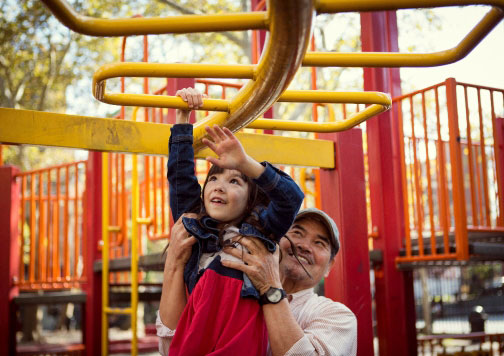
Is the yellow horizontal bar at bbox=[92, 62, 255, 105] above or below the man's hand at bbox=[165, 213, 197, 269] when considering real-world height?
above

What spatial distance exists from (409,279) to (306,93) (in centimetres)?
288

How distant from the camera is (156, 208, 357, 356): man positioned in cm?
155

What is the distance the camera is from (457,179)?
138 inches

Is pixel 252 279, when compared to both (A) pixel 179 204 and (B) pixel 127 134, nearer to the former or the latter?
(A) pixel 179 204

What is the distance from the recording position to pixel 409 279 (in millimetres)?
4035

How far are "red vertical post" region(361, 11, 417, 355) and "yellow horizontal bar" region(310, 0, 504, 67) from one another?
9.38 ft

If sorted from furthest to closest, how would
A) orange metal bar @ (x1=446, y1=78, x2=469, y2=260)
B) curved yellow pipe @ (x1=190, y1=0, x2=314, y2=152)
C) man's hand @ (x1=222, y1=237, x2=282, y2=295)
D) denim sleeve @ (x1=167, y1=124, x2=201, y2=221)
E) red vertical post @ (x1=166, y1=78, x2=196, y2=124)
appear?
orange metal bar @ (x1=446, y1=78, x2=469, y2=260) → red vertical post @ (x1=166, y1=78, x2=196, y2=124) → denim sleeve @ (x1=167, y1=124, x2=201, y2=221) → man's hand @ (x1=222, y1=237, x2=282, y2=295) → curved yellow pipe @ (x1=190, y1=0, x2=314, y2=152)

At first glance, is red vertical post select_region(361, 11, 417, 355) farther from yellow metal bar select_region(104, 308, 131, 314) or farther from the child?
the child

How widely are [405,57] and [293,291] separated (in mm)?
1020

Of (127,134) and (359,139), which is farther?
(359,139)

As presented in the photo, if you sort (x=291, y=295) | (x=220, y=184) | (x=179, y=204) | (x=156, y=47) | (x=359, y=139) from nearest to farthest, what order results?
(x=220, y=184)
(x=179, y=204)
(x=291, y=295)
(x=359, y=139)
(x=156, y=47)

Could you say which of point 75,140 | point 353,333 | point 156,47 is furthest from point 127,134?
point 156,47

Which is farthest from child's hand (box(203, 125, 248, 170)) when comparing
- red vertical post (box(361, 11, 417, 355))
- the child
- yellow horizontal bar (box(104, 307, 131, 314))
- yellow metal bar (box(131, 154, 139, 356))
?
→ red vertical post (box(361, 11, 417, 355))

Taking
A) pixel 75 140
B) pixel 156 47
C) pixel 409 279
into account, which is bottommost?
pixel 409 279
